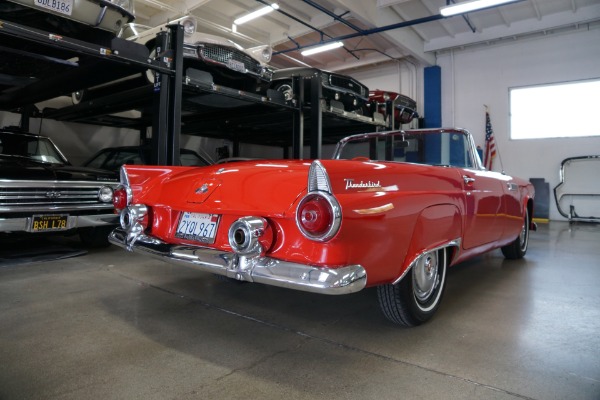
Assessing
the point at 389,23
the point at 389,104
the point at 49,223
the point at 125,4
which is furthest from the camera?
the point at 389,23

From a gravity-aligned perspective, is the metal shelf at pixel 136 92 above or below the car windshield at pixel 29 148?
above

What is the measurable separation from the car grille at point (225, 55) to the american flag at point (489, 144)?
8042 mm

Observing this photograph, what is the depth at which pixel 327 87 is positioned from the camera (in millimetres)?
6566

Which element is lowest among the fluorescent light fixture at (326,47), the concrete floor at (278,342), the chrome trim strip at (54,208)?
the concrete floor at (278,342)

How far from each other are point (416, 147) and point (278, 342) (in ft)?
6.95

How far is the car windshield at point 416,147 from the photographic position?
3209 mm

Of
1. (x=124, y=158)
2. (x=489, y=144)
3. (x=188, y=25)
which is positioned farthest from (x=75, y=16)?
(x=489, y=144)

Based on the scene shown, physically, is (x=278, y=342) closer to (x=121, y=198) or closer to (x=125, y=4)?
(x=121, y=198)

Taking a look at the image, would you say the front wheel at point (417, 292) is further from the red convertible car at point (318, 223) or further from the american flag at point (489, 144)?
the american flag at point (489, 144)

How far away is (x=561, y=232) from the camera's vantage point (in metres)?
7.52

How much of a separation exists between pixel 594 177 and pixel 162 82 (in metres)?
10.3

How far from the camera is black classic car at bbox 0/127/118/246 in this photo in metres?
3.71

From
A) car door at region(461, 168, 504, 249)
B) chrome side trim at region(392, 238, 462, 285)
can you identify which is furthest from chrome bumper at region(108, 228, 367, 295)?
car door at region(461, 168, 504, 249)

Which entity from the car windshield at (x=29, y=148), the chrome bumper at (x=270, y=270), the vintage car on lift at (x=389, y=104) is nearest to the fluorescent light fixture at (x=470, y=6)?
the vintage car on lift at (x=389, y=104)
